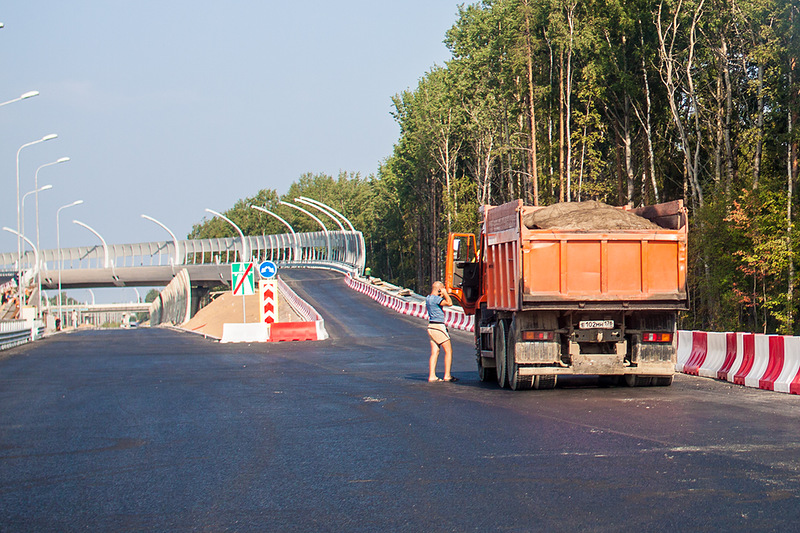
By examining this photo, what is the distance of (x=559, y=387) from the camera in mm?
15484

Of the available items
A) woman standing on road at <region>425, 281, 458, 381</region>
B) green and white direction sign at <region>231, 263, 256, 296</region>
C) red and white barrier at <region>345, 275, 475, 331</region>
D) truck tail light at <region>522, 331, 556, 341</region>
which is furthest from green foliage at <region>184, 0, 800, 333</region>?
truck tail light at <region>522, 331, 556, 341</region>

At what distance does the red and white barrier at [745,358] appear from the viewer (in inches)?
547

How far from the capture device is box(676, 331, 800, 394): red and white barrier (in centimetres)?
1389

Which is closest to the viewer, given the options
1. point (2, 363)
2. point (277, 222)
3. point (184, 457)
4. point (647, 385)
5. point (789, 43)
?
point (184, 457)

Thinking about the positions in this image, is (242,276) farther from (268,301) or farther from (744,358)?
(744,358)

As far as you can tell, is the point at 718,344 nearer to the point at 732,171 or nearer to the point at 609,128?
the point at 732,171

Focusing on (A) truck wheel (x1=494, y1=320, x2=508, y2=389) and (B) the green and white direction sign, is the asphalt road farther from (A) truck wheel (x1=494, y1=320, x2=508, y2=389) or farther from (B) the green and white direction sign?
(B) the green and white direction sign

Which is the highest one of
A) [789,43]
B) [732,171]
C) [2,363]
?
[789,43]

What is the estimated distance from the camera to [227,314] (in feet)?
231

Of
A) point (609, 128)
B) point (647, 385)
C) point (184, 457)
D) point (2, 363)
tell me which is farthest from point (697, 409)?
point (609, 128)

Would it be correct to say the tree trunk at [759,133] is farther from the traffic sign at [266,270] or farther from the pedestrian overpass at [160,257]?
the pedestrian overpass at [160,257]

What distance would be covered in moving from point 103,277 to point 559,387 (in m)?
105

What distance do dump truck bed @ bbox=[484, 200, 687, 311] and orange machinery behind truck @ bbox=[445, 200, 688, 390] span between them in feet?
0.05

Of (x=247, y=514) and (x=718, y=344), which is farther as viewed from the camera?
(x=718, y=344)
